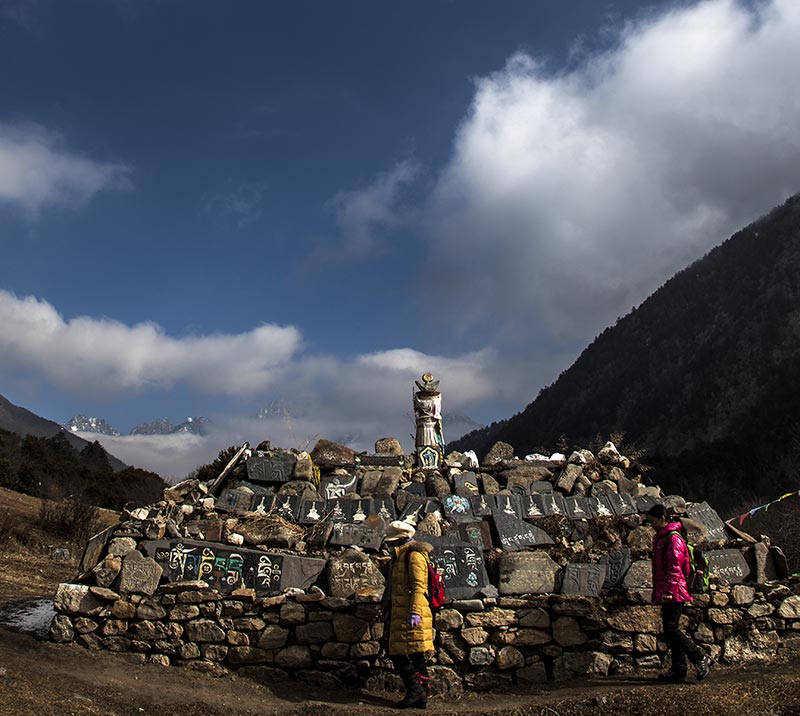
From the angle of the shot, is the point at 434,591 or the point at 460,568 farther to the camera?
the point at 460,568

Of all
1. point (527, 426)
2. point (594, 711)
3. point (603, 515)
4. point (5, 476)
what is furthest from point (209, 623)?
point (527, 426)

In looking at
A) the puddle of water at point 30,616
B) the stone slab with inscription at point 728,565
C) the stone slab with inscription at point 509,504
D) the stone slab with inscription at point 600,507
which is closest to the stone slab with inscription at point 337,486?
the stone slab with inscription at point 509,504

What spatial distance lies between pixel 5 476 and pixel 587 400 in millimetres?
71571

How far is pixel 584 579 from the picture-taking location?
7980 mm

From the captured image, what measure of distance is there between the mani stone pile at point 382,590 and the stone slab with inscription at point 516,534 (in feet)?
0.10

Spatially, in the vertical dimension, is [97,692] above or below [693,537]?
below

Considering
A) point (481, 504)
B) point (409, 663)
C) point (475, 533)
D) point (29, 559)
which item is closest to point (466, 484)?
point (481, 504)

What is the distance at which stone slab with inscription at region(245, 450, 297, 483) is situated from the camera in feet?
37.4

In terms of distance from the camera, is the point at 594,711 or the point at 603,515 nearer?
the point at 594,711

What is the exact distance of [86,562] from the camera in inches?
339

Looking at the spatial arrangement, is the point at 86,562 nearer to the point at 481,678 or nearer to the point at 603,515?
the point at 481,678

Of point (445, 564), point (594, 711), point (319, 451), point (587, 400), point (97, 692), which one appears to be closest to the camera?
point (594, 711)

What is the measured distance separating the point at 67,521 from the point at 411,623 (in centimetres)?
1530

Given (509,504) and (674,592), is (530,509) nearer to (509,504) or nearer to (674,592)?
(509,504)
